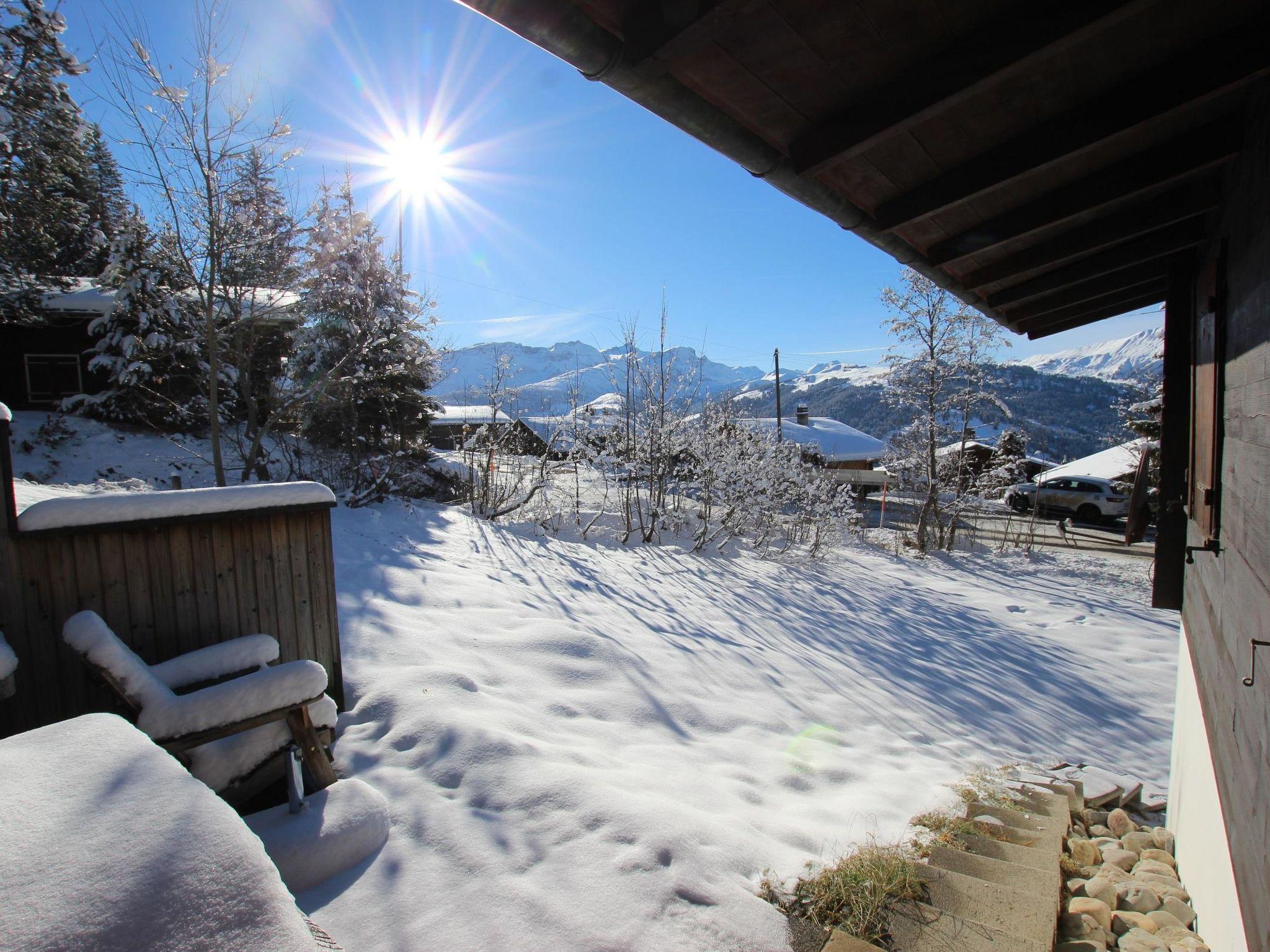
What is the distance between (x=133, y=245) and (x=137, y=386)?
3133 mm

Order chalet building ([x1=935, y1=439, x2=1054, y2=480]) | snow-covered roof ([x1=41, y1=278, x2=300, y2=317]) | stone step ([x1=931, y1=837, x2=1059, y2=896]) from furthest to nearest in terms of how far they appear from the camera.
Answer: chalet building ([x1=935, y1=439, x2=1054, y2=480]), snow-covered roof ([x1=41, y1=278, x2=300, y2=317]), stone step ([x1=931, y1=837, x2=1059, y2=896])

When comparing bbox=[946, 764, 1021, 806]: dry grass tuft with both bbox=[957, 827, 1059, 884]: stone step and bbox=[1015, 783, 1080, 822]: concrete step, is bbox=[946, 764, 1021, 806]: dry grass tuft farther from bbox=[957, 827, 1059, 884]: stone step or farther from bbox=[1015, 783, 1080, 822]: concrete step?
bbox=[957, 827, 1059, 884]: stone step

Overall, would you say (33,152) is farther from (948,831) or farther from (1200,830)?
(1200,830)

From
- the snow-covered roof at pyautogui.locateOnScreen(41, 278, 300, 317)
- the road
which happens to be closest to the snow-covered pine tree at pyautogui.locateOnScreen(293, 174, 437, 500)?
the snow-covered roof at pyautogui.locateOnScreen(41, 278, 300, 317)

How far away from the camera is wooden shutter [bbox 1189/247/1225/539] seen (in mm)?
2432

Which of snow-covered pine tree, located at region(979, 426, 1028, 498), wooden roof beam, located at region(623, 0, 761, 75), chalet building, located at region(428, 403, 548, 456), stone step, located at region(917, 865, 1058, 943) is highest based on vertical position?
wooden roof beam, located at region(623, 0, 761, 75)

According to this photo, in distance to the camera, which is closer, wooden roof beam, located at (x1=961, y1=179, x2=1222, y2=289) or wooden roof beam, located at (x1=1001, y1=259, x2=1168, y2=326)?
wooden roof beam, located at (x1=961, y1=179, x2=1222, y2=289)

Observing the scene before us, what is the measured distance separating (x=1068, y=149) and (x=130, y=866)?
10.6ft

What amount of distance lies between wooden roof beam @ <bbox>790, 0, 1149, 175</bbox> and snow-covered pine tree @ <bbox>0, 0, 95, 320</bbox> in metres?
13.0

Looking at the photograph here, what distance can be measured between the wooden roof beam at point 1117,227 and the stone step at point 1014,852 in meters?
2.87

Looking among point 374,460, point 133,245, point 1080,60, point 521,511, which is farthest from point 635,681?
point 133,245

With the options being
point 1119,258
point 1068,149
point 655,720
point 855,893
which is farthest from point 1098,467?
point 855,893

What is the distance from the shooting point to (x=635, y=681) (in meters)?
4.53

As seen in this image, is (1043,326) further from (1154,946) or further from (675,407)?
(675,407)
